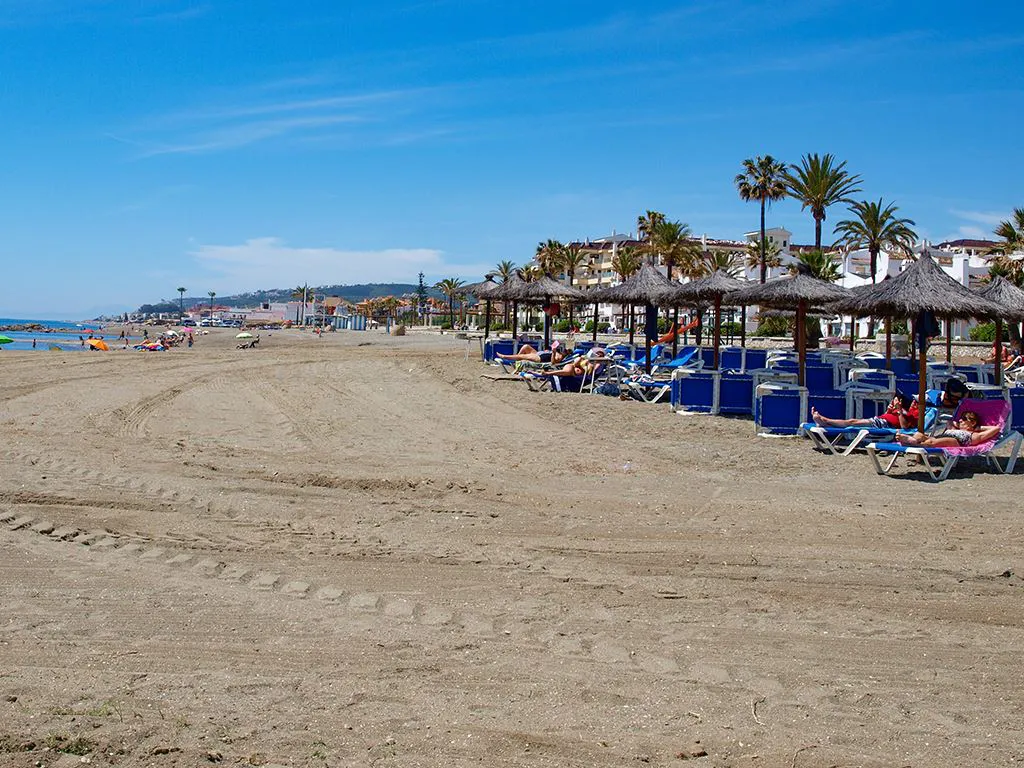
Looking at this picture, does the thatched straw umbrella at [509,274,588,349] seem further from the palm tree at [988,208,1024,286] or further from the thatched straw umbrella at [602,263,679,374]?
the palm tree at [988,208,1024,286]

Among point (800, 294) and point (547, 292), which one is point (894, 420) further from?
point (547, 292)

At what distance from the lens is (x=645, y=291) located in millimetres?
19062

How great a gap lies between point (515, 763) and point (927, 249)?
33.6 ft

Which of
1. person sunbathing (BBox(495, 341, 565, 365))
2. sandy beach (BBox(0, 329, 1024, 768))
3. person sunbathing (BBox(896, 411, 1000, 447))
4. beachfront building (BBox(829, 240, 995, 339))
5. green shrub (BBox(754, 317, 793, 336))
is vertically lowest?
sandy beach (BBox(0, 329, 1024, 768))

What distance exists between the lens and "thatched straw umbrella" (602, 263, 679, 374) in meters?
18.6

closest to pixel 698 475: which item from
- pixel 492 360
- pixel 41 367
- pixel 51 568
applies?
pixel 51 568

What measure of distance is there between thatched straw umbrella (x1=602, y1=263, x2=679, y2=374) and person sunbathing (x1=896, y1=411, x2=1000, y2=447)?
884cm

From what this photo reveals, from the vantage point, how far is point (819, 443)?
34.9 feet

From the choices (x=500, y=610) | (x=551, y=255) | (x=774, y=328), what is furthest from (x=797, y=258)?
(x=500, y=610)

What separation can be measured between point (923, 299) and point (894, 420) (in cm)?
149

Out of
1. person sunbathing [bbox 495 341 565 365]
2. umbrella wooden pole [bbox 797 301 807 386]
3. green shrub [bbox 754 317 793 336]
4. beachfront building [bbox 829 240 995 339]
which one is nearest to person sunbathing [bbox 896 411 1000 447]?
umbrella wooden pole [bbox 797 301 807 386]

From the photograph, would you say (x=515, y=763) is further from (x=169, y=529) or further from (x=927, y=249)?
(x=927, y=249)

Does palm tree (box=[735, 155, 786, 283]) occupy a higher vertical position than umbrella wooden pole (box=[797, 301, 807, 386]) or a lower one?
higher

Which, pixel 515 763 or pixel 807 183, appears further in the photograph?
pixel 807 183
